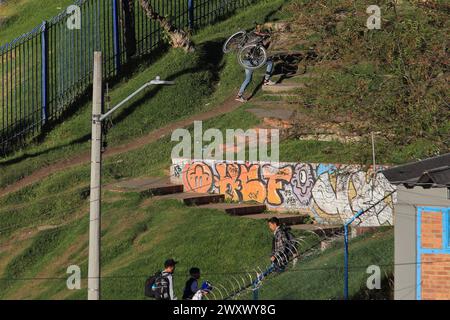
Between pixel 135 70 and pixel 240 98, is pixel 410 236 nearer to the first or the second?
pixel 240 98

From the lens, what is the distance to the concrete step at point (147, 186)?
1045 inches

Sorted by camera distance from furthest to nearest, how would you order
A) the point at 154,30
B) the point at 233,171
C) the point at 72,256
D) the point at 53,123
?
the point at 154,30
the point at 53,123
the point at 233,171
the point at 72,256

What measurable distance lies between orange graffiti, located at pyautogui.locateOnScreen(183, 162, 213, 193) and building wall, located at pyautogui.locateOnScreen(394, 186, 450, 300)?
8.07 meters

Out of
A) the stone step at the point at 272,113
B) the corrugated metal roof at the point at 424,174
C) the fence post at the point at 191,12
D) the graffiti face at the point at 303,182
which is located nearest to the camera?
the corrugated metal roof at the point at 424,174

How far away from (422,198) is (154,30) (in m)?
18.0

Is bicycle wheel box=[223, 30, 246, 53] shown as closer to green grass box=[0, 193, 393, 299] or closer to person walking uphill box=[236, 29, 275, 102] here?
person walking uphill box=[236, 29, 275, 102]

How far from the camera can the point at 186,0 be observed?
124 ft

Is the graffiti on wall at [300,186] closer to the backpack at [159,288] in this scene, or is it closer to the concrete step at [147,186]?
the concrete step at [147,186]

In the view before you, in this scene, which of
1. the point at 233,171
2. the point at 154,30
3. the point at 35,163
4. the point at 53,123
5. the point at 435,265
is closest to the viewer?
the point at 435,265

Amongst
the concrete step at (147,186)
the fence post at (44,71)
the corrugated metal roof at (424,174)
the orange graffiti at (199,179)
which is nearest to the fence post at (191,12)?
the fence post at (44,71)

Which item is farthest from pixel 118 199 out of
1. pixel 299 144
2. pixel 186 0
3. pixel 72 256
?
pixel 186 0

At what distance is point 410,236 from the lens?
19250 millimetres

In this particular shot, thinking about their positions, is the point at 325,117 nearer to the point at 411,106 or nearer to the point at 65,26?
the point at 411,106

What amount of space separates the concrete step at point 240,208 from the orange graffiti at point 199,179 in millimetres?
917
